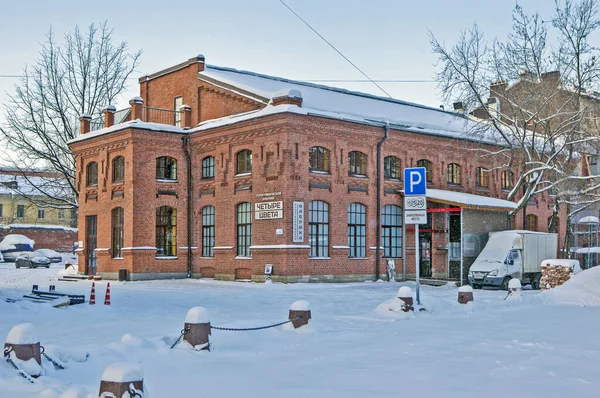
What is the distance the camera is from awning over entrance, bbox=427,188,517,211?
2875 cm

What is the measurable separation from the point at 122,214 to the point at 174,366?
2269 cm

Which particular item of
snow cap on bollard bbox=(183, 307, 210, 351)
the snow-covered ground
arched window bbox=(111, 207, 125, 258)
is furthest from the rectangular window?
snow cap on bollard bbox=(183, 307, 210, 351)

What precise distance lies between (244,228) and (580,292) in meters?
14.6

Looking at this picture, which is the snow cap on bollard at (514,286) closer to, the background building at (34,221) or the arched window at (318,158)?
the arched window at (318,158)

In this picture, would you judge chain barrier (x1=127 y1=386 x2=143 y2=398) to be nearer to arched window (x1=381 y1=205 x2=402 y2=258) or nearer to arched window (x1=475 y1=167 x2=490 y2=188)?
arched window (x1=381 y1=205 x2=402 y2=258)

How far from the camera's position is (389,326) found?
14.1 m

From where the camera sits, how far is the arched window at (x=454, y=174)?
112 ft

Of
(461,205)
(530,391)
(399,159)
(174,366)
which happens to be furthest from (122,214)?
(530,391)

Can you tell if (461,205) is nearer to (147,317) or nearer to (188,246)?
(188,246)

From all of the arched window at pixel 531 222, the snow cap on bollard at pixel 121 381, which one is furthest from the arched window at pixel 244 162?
the snow cap on bollard at pixel 121 381

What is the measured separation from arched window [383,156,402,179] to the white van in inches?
205

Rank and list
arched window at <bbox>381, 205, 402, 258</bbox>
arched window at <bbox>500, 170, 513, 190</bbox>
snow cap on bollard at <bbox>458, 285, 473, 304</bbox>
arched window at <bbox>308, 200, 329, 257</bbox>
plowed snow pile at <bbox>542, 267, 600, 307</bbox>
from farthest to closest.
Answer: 1. arched window at <bbox>500, 170, 513, 190</bbox>
2. arched window at <bbox>381, 205, 402, 258</bbox>
3. arched window at <bbox>308, 200, 329, 257</bbox>
4. plowed snow pile at <bbox>542, 267, 600, 307</bbox>
5. snow cap on bollard at <bbox>458, 285, 473, 304</bbox>

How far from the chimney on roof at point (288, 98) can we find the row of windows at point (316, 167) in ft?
6.84

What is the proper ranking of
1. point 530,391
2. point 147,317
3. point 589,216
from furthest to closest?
point 589,216
point 147,317
point 530,391
